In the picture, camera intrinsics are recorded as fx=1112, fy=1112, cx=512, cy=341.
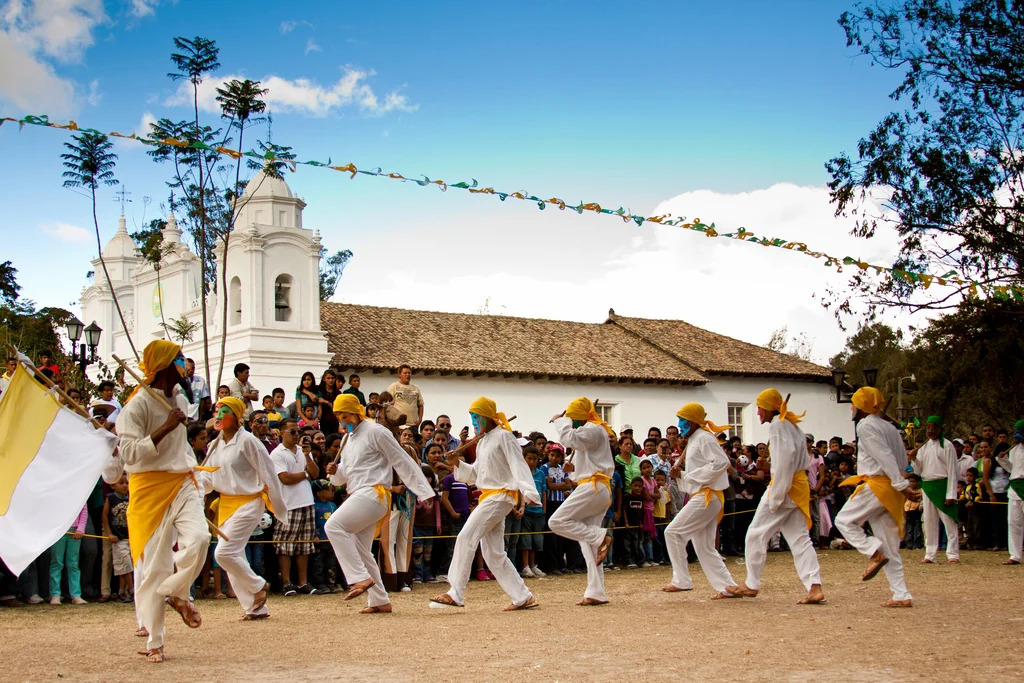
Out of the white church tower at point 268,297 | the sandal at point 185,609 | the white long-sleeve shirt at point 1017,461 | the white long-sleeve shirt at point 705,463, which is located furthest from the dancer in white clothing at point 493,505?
the white church tower at point 268,297

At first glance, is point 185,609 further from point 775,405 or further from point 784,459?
point 775,405

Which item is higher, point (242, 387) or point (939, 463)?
point (242, 387)

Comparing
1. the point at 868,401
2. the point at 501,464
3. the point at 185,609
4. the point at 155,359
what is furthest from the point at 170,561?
the point at 868,401

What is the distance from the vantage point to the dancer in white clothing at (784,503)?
10.9m

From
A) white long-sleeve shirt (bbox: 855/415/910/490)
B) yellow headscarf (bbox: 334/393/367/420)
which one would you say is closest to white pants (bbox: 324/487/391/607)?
yellow headscarf (bbox: 334/393/367/420)

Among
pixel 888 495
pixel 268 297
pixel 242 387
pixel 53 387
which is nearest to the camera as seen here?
pixel 53 387

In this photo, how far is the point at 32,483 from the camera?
7.95 metres

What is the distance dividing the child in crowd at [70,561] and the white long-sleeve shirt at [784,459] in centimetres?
731

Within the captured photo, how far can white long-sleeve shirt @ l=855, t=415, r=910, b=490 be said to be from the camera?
10.6 metres

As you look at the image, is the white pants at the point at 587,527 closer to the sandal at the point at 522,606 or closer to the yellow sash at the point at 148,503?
the sandal at the point at 522,606

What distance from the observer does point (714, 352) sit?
43562 millimetres

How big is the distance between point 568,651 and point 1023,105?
20765 mm

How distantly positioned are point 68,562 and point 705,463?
274 inches

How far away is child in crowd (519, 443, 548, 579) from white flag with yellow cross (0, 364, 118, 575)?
7.76m
